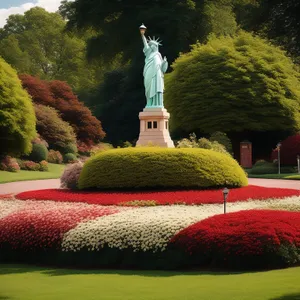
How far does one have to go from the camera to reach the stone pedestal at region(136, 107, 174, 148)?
30.2m

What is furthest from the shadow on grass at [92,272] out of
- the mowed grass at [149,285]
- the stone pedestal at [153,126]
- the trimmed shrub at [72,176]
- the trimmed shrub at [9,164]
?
the trimmed shrub at [9,164]

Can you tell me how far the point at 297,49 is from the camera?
14.5 m

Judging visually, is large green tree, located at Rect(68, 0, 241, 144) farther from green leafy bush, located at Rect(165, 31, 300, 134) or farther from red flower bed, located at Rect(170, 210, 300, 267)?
red flower bed, located at Rect(170, 210, 300, 267)

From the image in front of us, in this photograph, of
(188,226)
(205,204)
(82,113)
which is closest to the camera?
(188,226)

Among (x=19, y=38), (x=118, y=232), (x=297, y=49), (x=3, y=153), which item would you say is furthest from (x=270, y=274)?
(x=19, y=38)

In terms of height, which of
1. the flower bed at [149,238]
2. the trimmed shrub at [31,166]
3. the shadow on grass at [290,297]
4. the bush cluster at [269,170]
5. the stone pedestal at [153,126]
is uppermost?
the stone pedestal at [153,126]

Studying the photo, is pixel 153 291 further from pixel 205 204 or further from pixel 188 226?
pixel 205 204

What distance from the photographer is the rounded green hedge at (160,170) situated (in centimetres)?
2255

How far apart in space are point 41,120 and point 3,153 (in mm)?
8134

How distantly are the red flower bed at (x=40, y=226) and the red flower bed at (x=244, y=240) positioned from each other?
284cm

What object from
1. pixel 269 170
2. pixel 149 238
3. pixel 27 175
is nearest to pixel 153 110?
pixel 27 175

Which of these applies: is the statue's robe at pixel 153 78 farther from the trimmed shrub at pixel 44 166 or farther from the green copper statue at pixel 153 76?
the trimmed shrub at pixel 44 166

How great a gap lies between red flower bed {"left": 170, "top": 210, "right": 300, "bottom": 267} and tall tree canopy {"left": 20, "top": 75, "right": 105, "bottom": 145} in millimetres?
40324

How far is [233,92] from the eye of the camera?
46.0 meters
